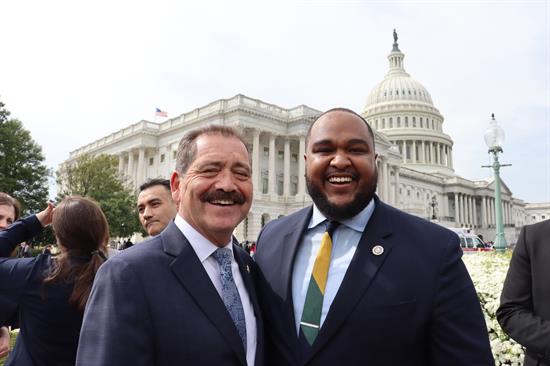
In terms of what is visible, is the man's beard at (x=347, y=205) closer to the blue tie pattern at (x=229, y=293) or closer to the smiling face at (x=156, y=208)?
the blue tie pattern at (x=229, y=293)

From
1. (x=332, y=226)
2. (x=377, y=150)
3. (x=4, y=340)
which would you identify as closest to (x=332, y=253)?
(x=332, y=226)

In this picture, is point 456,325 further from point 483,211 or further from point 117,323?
point 483,211

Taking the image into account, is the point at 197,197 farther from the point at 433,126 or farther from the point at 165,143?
the point at 433,126

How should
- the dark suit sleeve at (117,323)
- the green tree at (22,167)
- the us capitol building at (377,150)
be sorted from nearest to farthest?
the dark suit sleeve at (117,323)
the green tree at (22,167)
the us capitol building at (377,150)

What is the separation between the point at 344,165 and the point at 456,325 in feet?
3.64

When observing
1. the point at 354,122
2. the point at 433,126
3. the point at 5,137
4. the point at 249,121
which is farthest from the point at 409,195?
the point at 354,122

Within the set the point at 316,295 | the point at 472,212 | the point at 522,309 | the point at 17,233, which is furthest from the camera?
the point at 472,212

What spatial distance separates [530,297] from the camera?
134 inches

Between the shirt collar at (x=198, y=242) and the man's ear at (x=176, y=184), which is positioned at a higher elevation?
the man's ear at (x=176, y=184)

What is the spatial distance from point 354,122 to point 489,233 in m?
115

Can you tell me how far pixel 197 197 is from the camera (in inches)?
99.7

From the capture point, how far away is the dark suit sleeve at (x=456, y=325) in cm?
236

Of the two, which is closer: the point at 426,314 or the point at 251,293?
the point at 426,314

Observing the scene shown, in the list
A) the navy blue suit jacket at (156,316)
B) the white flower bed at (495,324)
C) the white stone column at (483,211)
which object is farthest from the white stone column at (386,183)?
the navy blue suit jacket at (156,316)
